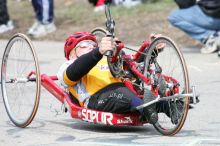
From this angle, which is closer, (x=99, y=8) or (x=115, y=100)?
(x=115, y=100)

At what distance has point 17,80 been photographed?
7.90 m

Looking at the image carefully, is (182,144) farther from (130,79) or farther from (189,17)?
(189,17)

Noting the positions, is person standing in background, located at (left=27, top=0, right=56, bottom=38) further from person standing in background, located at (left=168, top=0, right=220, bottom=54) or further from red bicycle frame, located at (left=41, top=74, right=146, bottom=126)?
red bicycle frame, located at (left=41, top=74, right=146, bottom=126)

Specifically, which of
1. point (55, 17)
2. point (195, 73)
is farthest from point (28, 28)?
point (195, 73)

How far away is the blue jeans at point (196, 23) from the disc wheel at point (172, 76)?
540cm

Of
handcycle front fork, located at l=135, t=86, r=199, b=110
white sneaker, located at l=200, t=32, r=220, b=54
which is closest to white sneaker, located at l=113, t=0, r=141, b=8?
white sneaker, located at l=200, t=32, r=220, b=54

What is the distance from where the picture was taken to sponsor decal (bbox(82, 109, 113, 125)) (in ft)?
23.5

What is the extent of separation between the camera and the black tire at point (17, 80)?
773 cm

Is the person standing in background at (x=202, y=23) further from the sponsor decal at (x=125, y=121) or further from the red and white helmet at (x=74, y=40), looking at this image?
the sponsor decal at (x=125, y=121)

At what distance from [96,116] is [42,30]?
27.2ft

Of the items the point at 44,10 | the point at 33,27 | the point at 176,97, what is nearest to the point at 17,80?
the point at 176,97

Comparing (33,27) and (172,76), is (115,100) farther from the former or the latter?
(33,27)

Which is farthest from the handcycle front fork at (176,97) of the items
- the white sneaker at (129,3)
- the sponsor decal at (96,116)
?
the white sneaker at (129,3)

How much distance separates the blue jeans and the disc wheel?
5398 mm
